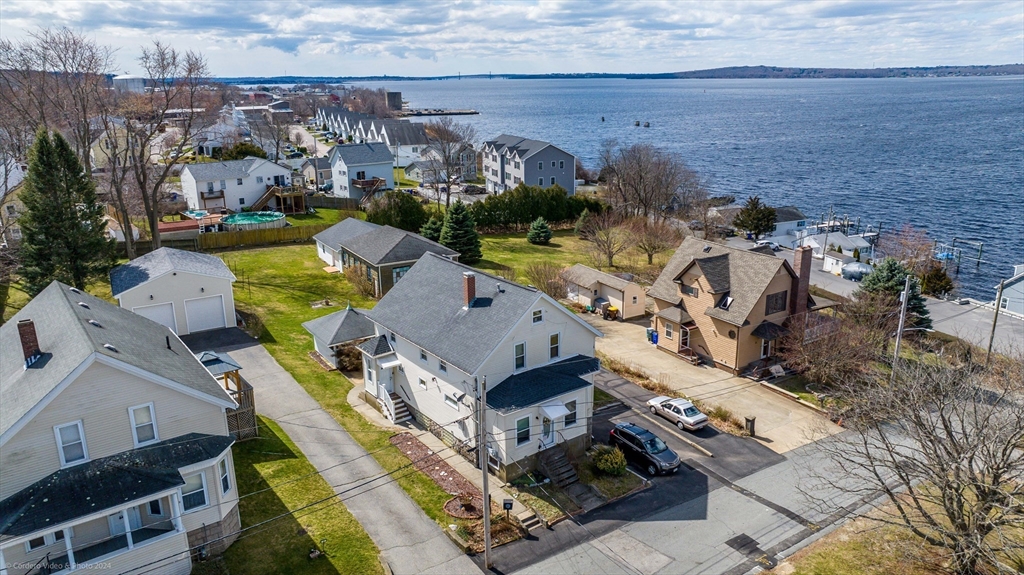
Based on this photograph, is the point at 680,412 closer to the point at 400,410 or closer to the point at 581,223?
the point at 400,410

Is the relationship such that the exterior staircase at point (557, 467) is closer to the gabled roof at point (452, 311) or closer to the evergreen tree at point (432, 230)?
the gabled roof at point (452, 311)

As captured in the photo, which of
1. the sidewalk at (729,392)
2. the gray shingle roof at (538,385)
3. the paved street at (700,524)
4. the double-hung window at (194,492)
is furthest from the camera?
the sidewalk at (729,392)

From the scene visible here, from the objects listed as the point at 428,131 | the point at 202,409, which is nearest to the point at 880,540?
the point at 202,409

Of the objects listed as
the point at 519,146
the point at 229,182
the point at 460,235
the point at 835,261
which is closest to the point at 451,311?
the point at 460,235

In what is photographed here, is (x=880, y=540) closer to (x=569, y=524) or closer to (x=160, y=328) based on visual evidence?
(x=569, y=524)

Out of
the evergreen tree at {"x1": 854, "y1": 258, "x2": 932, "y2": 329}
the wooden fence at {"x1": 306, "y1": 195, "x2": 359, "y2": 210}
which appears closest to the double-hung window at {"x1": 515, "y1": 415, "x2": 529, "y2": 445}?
the evergreen tree at {"x1": 854, "y1": 258, "x2": 932, "y2": 329}

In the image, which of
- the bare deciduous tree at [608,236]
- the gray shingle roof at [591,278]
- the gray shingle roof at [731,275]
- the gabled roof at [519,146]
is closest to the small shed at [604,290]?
the gray shingle roof at [591,278]

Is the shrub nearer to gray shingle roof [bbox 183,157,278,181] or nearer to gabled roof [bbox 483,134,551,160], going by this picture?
gray shingle roof [bbox 183,157,278,181]
